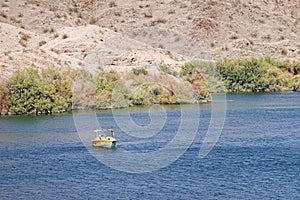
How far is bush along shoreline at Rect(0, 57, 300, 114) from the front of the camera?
6581 centimetres

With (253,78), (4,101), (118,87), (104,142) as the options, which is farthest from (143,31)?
(104,142)

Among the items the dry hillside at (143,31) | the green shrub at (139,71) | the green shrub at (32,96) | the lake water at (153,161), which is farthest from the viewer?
the dry hillside at (143,31)

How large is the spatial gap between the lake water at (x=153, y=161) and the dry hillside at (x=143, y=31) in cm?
2907

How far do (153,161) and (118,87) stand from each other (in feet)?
116

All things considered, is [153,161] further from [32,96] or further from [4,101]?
[4,101]

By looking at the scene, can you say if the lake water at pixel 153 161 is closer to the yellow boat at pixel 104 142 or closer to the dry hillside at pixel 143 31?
the yellow boat at pixel 104 142

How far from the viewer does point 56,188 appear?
3400 centimetres

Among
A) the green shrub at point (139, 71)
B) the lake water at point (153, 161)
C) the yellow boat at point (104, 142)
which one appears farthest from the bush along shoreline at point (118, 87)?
the yellow boat at point (104, 142)

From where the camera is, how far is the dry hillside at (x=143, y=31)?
91250 millimetres

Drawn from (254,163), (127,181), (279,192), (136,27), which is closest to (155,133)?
(254,163)

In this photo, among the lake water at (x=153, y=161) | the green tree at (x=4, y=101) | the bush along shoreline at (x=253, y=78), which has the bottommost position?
the lake water at (x=153, y=161)

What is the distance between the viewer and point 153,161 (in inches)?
1591

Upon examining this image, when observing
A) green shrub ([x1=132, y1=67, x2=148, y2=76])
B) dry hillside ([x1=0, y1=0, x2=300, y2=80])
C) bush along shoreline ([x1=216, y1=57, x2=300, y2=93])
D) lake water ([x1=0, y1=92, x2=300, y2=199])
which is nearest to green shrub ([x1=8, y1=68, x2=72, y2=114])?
lake water ([x1=0, y1=92, x2=300, y2=199])

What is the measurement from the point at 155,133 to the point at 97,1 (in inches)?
3496
